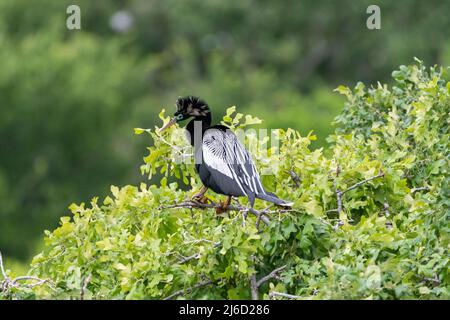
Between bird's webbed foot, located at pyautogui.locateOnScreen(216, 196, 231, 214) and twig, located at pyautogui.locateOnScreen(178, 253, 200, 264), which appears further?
bird's webbed foot, located at pyautogui.locateOnScreen(216, 196, 231, 214)

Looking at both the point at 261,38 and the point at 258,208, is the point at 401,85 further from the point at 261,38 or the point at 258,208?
the point at 261,38

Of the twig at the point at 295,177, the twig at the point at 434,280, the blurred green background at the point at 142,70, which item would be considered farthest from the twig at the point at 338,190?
the blurred green background at the point at 142,70

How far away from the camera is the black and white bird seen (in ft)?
22.8

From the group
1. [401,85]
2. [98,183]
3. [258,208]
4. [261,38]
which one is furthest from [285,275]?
[261,38]

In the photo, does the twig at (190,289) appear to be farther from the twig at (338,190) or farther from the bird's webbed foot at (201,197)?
the twig at (338,190)

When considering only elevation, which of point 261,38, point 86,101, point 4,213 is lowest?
point 4,213

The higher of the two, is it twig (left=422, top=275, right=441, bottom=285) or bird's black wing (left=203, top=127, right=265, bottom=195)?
bird's black wing (left=203, top=127, right=265, bottom=195)

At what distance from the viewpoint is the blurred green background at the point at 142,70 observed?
36.5m

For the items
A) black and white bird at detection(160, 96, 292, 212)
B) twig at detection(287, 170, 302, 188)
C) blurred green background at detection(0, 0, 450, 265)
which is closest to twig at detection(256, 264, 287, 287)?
black and white bird at detection(160, 96, 292, 212)

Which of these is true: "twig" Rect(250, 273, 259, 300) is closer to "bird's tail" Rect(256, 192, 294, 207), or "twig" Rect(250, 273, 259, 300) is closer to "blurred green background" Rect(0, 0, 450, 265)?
"bird's tail" Rect(256, 192, 294, 207)

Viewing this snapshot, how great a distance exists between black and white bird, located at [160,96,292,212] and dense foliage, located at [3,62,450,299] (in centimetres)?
11

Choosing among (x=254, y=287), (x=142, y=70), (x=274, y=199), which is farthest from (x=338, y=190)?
(x=142, y=70)
